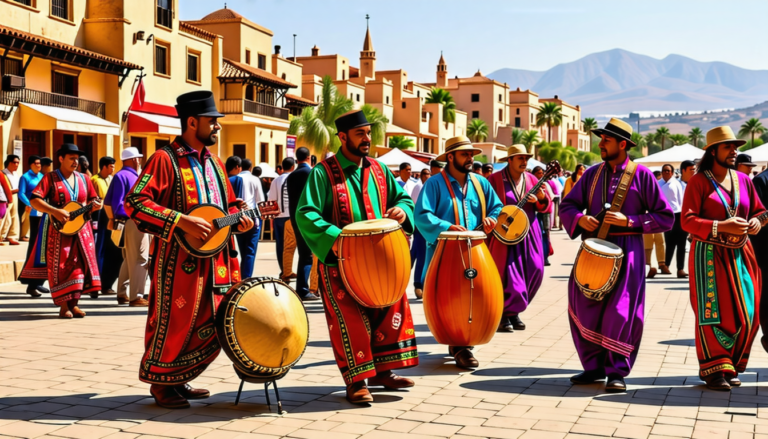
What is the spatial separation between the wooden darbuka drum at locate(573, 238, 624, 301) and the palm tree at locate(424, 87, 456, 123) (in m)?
71.1

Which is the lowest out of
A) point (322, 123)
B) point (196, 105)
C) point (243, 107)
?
point (196, 105)

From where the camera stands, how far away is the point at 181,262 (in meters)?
5.51

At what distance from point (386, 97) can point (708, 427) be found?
63738 mm

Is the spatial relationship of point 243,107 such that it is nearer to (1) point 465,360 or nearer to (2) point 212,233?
(1) point 465,360

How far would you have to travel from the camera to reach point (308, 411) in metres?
5.58

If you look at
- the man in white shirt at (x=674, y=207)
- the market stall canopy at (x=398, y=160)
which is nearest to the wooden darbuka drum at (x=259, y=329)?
the man in white shirt at (x=674, y=207)

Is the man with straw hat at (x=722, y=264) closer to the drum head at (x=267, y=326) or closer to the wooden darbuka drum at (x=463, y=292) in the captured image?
the wooden darbuka drum at (x=463, y=292)

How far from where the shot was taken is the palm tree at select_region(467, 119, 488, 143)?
291 ft

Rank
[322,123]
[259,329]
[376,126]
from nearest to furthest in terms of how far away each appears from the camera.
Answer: [259,329], [322,123], [376,126]

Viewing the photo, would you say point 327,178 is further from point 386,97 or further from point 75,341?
point 386,97

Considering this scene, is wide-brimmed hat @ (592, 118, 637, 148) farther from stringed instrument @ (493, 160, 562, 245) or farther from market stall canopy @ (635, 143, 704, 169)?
market stall canopy @ (635, 143, 704, 169)

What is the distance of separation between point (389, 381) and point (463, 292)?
1023mm

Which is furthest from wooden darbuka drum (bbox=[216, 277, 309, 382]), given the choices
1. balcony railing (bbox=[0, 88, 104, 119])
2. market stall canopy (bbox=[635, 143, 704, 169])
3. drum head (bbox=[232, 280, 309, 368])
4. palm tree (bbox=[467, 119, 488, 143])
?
palm tree (bbox=[467, 119, 488, 143])

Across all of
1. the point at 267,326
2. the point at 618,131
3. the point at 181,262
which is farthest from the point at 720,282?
the point at 181,262
